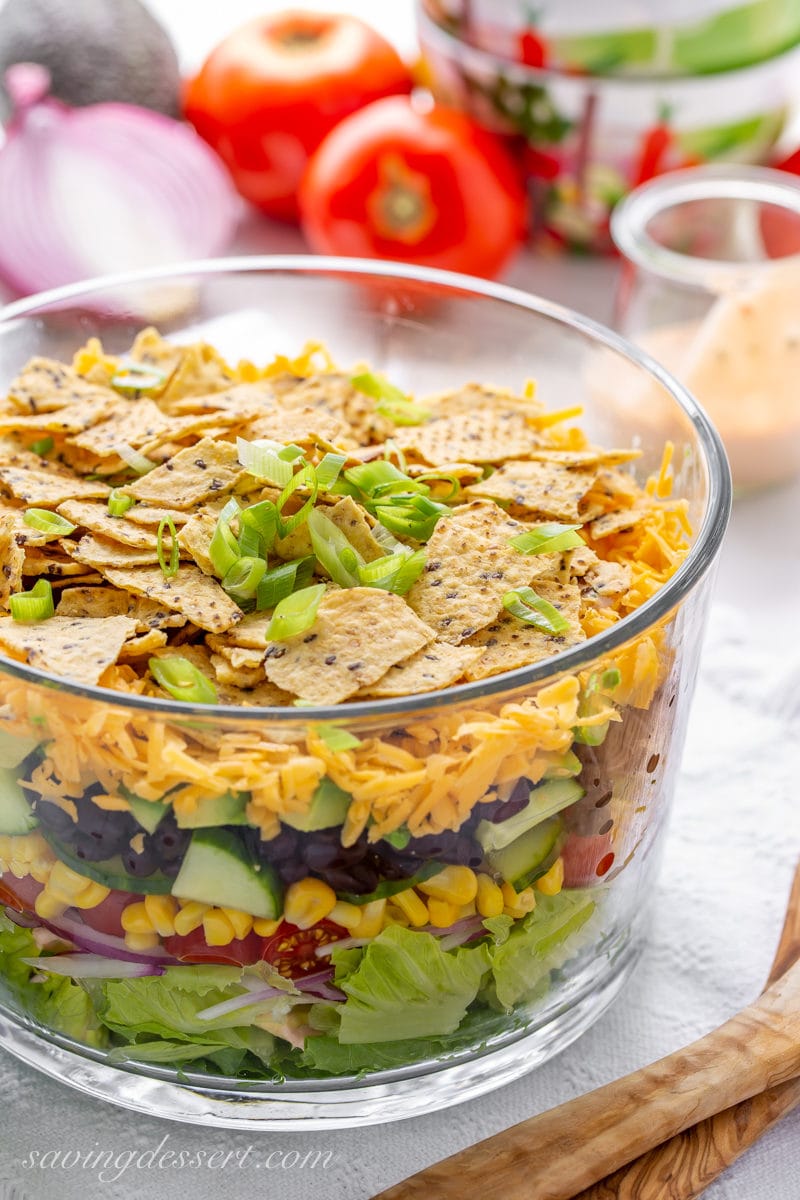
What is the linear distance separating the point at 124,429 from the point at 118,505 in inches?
6.7

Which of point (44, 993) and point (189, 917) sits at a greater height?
point (189, 917)

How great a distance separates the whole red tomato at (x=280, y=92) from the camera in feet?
9.52

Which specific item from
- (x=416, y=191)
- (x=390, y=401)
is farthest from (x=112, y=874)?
(x=416, y=191)

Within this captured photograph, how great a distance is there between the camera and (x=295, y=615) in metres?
1.23

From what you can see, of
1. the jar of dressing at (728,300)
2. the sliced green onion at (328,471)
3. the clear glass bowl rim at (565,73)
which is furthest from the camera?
the clear glass bowl rim at (565,73)

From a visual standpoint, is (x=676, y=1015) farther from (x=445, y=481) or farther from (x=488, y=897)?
(x=445, y=481)

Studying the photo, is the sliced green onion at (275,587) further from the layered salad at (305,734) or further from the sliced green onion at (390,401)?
the sliced green onion at (390,401)

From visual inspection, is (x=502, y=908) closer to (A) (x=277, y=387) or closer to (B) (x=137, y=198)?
(A) (x=277, y=387)

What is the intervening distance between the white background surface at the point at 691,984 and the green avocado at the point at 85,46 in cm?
161

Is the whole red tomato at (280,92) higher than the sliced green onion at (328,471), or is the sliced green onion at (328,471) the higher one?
the sliced green onion at (328,471)

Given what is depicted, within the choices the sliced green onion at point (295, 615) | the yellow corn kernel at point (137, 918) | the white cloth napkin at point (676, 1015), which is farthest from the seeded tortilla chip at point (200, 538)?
the white cloth napkin at point (676, 1015)

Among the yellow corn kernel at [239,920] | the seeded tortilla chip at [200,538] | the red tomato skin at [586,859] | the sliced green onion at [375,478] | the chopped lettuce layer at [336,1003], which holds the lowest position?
the chopped lettuce layer at [336,1003]

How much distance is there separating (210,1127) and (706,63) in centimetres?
206

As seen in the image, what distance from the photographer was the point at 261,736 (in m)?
1.09
